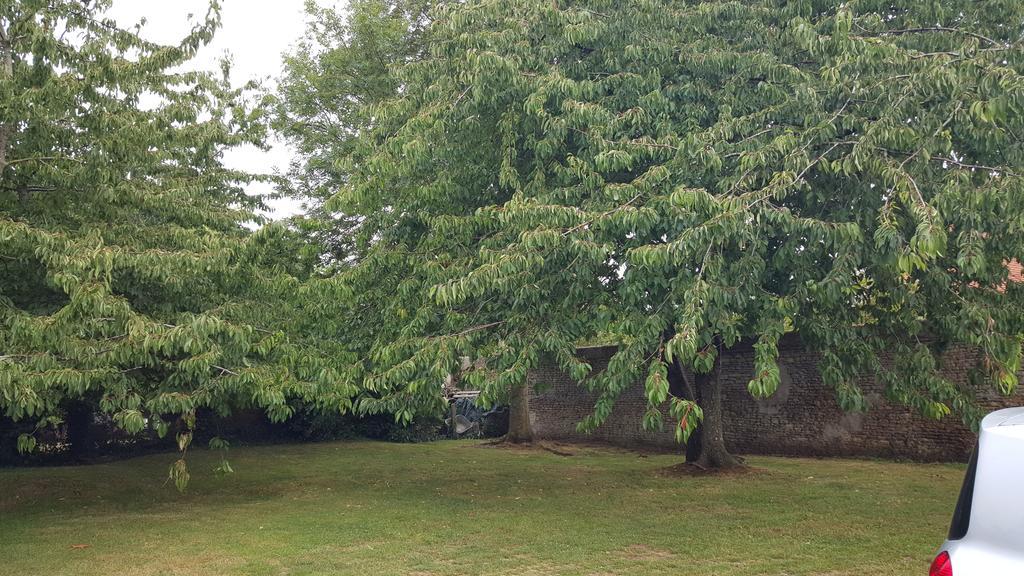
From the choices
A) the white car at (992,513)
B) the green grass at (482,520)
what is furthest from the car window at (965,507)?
the green grass at (482,520)

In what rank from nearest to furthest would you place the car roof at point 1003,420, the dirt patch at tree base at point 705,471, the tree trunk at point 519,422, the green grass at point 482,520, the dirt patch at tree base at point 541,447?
the car roof at point 1003,420 < the green grass at point 482,520 < the dirt patch at tree base at point 705,471 < the dirt patch at tree base at point 541,447 < the tree trunk at point 519,422

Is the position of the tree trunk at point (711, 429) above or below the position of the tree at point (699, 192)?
below

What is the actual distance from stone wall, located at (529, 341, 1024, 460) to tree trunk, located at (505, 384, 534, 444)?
2257 mm

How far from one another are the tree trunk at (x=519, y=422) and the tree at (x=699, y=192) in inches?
431

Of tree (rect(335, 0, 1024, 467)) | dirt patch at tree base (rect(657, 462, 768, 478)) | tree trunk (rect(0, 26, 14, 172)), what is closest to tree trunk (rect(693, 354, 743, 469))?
dirt patch at tree base (rect(657, 462, 768, 478))

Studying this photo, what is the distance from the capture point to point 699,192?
7145 millimetres

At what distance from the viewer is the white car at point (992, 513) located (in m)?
2.88

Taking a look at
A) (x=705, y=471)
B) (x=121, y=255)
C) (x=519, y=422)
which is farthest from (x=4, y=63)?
(x=519, y=422)

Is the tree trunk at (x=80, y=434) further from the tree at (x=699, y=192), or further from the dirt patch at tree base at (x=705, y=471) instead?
the dirt patch at tree base at (x=705, y=471)

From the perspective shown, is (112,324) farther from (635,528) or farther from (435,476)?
(435,476)

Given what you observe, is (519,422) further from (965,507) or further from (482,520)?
(965,507)

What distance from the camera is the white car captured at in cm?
288

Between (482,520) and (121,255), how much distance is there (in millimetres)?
4940

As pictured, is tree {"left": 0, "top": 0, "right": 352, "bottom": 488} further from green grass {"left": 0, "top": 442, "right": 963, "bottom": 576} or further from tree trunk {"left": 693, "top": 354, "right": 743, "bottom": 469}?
tree trunk {"left": 693, "top": 354, "right": 743, "bottom": 469}
